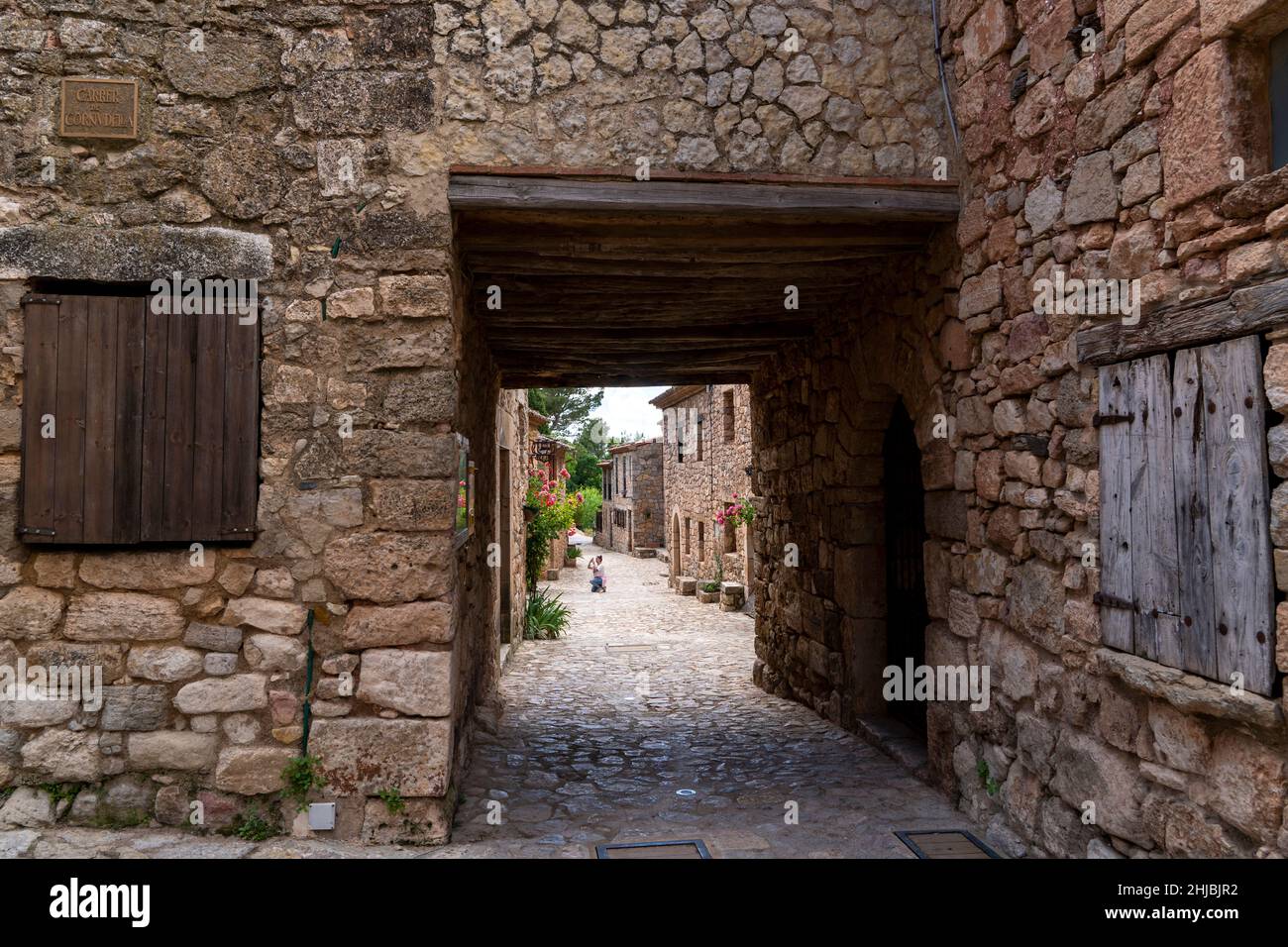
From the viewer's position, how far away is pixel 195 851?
337 centimetres

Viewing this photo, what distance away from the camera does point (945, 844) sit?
12.3ft

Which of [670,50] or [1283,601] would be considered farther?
[670,50]

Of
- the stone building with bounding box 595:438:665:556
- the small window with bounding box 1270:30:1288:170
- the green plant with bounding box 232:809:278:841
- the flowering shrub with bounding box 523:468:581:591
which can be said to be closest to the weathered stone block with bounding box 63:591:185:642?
the green plant with bounding box 232:809:278:841

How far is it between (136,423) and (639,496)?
980 inches

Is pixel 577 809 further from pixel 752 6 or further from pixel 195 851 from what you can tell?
pixel 752 6

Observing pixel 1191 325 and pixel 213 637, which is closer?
pixel 1191 325

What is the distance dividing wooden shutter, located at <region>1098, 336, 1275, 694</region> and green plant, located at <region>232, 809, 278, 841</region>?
3.39 m

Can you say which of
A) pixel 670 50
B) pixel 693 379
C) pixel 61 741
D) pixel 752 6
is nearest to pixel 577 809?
pixel 61 741

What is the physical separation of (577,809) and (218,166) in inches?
135

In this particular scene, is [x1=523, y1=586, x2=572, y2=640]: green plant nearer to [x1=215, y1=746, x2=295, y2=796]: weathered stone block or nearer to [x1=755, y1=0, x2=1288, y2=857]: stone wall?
[x1=755, y1=0, x2=1288, y2=857]: stone wall

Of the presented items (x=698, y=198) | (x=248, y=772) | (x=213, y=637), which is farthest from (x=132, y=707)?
(x=698, y=198)

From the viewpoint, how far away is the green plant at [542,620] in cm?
1078

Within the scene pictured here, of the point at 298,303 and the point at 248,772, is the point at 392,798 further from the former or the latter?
the point at 298,303

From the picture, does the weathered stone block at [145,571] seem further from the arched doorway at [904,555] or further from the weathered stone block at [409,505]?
the arched doorway at [904,555]
